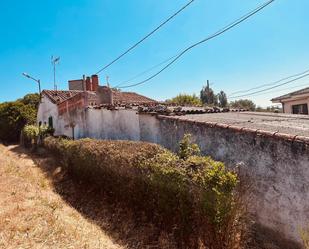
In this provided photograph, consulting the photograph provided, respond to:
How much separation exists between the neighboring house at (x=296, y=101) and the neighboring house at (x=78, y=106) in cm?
903

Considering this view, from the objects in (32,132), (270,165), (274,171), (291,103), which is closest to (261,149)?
(270,165)

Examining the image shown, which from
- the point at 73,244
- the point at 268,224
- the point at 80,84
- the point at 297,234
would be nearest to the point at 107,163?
the point at 73,244

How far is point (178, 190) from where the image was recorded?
5867 mm

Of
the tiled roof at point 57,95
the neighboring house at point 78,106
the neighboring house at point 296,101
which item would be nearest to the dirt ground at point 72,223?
the neighboring house at point 78,106

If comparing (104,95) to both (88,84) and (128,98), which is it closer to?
(88,84)

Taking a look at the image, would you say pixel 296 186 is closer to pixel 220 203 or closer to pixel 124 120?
pixel 220 203

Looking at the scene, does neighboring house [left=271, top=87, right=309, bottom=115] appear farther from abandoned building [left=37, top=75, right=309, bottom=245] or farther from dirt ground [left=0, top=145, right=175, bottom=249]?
dirt ground [left=0, top=145, right=175, bottom=249]

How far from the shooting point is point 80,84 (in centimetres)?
2992

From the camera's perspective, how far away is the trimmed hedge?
5254mm

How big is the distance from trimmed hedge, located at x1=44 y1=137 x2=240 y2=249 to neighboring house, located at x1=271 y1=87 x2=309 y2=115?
43.9 feet

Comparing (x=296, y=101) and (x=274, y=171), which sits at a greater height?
(x=296, y=101)

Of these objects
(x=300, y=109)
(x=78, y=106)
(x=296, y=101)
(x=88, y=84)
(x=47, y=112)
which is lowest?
(x=300, y=109)

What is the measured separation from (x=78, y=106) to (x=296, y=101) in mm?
14696

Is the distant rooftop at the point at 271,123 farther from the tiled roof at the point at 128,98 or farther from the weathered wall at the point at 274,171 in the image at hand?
the tiled roof at the point at 128,98
